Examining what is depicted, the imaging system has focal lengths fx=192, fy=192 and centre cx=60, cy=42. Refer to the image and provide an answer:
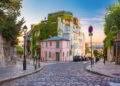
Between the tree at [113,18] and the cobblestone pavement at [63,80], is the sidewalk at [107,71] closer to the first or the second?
the cobblestone pavement at [63,80]

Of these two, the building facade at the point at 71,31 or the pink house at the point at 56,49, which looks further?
the building facade at the point at 71,31

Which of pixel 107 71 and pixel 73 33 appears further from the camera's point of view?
pixel 73 33

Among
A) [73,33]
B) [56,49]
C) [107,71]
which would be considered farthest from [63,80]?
[73,33]

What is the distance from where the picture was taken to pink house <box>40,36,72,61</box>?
5522 centimetres

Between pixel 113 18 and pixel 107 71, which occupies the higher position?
pixel 113 18

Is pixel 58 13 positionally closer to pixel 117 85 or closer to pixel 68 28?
pixel 68 28

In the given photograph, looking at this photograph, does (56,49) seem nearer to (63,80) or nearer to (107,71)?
(107,71)

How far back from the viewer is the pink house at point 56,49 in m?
55.2

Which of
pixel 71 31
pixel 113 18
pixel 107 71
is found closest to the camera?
pixel 107 71

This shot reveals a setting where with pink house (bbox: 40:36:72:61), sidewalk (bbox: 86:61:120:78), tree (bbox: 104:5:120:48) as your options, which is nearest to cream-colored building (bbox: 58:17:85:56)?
pink house (bbox: 40:36:72:61)

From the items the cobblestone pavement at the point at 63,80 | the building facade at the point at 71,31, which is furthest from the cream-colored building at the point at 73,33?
the cobblestone pavement at the point at 63,80

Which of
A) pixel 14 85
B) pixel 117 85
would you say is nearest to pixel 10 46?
pixel 14 85

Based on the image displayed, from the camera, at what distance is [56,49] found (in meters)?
56.0

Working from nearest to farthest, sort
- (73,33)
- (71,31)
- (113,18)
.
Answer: (113,18) < (71,31) < (73,33)
